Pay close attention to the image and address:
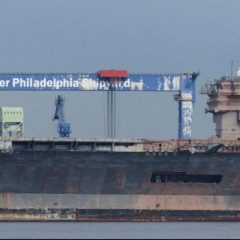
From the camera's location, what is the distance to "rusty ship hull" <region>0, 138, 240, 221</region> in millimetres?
135000

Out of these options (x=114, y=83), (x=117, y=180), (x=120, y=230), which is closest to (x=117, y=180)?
(x=117, y=180)

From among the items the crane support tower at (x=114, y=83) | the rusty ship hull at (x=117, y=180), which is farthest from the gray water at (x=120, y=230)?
the crane support tower at (x=114, y=83)

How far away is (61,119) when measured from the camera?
144750 millimetres

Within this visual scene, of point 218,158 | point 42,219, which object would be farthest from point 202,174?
point 42,219

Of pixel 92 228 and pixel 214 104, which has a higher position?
pixel 214 104

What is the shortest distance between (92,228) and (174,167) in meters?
13.3

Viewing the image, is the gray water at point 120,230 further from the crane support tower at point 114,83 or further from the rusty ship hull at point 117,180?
the crane support tower at point 114,83

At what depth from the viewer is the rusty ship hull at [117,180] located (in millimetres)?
135000

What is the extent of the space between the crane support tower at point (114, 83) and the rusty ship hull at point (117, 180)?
3.37 metres

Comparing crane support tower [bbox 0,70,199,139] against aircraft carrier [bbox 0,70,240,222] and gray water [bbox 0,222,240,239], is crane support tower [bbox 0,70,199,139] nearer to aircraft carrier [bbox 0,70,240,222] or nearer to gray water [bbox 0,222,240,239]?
aircraft carrier [bbox 0,70,240,222]

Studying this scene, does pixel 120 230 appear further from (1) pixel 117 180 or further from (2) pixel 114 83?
(2) pixel 114 83

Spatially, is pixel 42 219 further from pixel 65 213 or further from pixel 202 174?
pixel 202 174

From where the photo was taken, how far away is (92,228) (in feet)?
408

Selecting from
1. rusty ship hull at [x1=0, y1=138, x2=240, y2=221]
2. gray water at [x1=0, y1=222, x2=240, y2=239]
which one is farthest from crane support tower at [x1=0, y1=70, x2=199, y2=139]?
gray water at [x1=0, y1=222, x2=240, y2=239]
